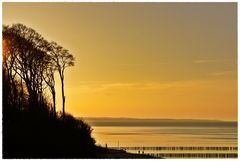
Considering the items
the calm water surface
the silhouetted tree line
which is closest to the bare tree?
the silhouetted tree line

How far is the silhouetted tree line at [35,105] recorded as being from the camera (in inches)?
463

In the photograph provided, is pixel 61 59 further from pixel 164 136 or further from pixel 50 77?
pixel 164 136

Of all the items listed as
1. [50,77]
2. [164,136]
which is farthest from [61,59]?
[164,136]

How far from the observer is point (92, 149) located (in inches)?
515

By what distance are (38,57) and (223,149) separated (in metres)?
3.27

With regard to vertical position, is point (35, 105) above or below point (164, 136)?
above

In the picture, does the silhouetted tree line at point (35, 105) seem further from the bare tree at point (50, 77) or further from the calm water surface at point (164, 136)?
the calm water surface at point (164, 136)

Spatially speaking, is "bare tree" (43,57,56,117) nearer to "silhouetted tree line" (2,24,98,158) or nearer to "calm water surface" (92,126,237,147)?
"silhouetted tree line" (2,24,98,158)

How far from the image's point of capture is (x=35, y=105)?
43.5ft

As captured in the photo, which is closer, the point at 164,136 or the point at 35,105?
the point at 35,105

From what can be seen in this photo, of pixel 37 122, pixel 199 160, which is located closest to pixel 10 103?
pixel 37 122

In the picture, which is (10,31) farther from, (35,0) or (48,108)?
(48,108)

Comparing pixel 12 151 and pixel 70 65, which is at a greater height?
pixel 70 65

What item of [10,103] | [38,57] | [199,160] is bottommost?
[199,160]
